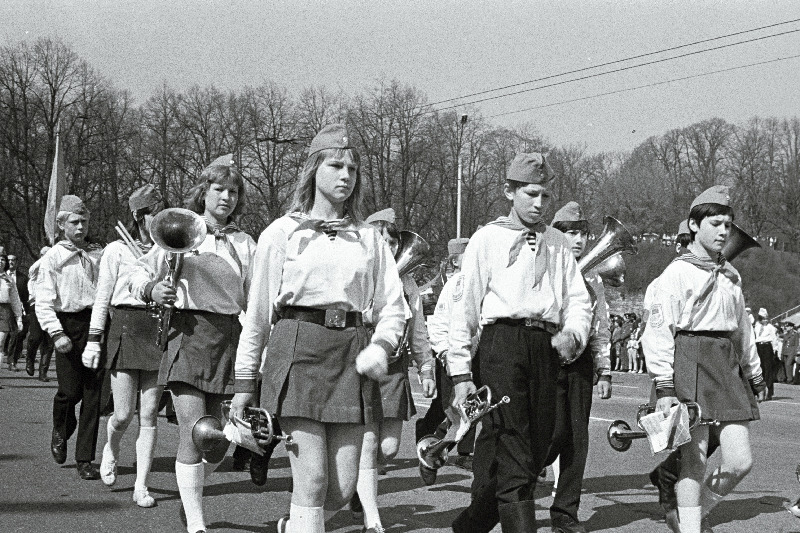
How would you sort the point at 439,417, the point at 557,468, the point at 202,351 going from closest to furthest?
the point at 202,351
the point at 557,468
the point at 439,417

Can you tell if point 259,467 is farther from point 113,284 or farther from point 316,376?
point 316,376

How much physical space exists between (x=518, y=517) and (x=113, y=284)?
13.9 ft

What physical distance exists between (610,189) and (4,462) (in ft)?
174

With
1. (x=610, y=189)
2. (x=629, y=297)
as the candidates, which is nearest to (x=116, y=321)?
(x=629, y=297)

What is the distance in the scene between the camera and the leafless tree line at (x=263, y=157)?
149ft

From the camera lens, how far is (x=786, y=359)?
1081 inches

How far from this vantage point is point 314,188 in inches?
191

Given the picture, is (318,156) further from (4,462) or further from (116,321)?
(4,462)

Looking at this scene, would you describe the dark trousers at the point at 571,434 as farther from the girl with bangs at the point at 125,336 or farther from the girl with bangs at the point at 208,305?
the girl with bangs at the point at 125,336

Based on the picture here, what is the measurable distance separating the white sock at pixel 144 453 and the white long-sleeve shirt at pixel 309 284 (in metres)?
2.96

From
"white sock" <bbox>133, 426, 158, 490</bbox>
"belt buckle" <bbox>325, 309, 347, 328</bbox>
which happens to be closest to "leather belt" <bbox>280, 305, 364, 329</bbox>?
"belt buckle" <bbox>325, 309, 347, 328</bbox>

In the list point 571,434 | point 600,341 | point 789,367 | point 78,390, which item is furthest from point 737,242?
point 789,367

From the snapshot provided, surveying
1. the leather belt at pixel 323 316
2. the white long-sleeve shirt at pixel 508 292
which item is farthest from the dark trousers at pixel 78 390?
the leather belt at pixel 323 316

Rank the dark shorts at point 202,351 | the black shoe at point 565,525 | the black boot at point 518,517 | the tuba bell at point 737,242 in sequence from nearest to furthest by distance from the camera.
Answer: the black boot at point 518,517 < the dark shorts at point 202,351 < the black shoe at point 565,525 < the tuba bell at point 737,242
